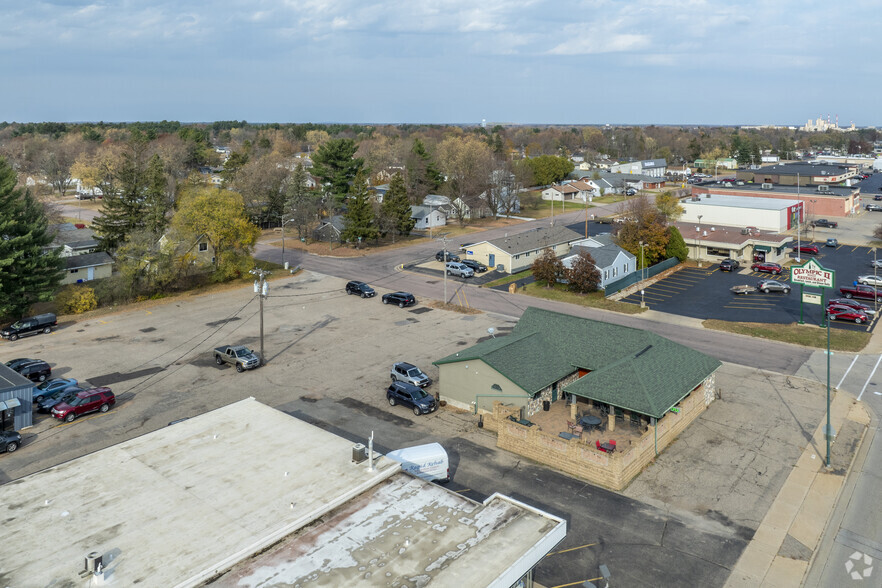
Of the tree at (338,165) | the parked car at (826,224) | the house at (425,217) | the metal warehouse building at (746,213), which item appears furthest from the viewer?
the house at (425,217)

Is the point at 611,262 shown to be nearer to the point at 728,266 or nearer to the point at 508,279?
the point at 508,279

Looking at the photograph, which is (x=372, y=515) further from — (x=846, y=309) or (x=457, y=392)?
(x=846, y=309)

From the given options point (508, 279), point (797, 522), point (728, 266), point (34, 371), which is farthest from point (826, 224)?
point (34, 371)

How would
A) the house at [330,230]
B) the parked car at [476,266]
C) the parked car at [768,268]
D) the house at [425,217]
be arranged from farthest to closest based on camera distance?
the house at [425,217] → the house at [330,230] → the parked car at [476,266] → the parked car at [768,268]

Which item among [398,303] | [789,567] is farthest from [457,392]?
[398,303]

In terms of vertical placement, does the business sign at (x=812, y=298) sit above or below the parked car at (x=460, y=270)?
below

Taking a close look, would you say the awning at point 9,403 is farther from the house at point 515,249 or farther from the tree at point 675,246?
the tree at point 675,246

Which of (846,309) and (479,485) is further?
(846,309)

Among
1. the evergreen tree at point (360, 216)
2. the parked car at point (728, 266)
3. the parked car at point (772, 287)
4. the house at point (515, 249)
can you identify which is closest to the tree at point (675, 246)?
the parked car at point (728, 266)
